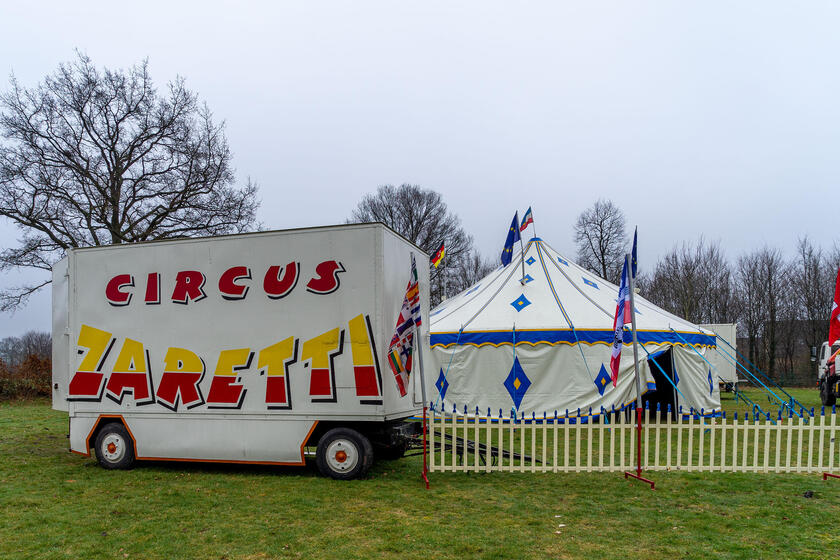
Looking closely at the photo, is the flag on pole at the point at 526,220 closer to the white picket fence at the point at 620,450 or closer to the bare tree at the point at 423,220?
the white picket fence at the point at 620,450

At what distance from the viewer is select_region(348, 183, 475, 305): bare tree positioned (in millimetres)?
34375

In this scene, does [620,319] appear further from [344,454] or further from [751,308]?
[751,308]

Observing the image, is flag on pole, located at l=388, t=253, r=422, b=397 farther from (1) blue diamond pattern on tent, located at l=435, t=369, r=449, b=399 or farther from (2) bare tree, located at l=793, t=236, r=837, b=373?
(2) bare tree, located at l=793, t=236, r=837, b=373

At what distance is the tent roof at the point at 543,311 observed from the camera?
13.0 meters

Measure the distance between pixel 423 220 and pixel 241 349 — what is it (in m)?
27.4

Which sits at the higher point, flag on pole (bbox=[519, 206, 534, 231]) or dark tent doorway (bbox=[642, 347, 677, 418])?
flag on pole (bbox=[519, 206, 534, 231])

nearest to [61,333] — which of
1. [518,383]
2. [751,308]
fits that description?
[518,383]

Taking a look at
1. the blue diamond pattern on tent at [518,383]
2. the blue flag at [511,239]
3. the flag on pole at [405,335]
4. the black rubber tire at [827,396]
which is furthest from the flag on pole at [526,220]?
the black rubber tire at [827,396]

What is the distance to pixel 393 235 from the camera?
782 cm

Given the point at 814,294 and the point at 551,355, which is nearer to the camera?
the point at 551,355

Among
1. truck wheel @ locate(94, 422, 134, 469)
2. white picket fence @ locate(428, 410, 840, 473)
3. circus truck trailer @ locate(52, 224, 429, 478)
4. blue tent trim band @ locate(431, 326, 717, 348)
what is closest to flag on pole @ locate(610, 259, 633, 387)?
white picket fence @ locate(428, 410, 840, 473)

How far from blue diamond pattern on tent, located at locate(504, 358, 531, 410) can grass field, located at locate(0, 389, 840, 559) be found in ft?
16.4

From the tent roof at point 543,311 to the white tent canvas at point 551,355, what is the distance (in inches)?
0.9

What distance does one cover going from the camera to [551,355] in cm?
1293
